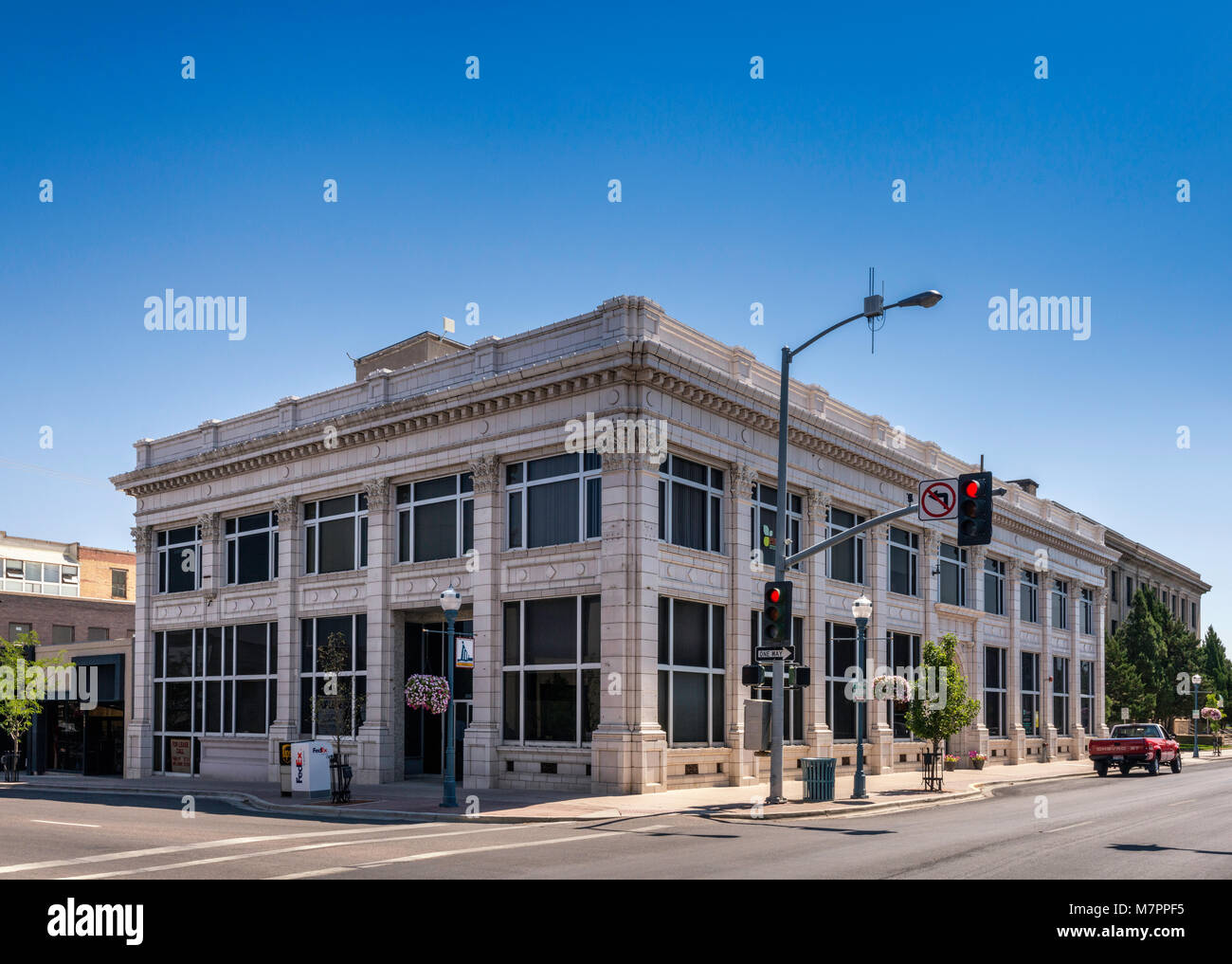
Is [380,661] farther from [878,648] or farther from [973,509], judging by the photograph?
[973,509]

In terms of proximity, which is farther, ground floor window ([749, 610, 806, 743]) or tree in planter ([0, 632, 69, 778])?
tree in planter ([0, 632, 69, 778])

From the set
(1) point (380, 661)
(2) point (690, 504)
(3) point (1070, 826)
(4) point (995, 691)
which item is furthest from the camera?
(4) point (995, 691)

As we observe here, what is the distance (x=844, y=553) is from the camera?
3812 cm

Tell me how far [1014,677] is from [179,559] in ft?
114

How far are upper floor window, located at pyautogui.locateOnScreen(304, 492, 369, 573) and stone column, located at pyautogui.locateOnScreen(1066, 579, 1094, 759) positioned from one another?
3707 centimetres

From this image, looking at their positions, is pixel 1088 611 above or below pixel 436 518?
below

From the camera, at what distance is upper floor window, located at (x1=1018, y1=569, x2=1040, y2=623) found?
52094 mm

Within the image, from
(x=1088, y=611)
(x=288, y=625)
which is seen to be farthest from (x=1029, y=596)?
(x=288, y=625)

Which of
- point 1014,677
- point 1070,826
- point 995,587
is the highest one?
point 995,587

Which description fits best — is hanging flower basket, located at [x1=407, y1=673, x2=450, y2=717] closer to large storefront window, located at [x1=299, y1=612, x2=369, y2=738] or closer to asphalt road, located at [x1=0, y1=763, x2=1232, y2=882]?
asphalt road, located at [x1=0, y1=763, x2=1232, y2=882]

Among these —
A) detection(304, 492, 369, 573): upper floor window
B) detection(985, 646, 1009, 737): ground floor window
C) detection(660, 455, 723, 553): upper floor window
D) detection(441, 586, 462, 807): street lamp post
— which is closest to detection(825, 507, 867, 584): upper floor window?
detection(660, 455, 723, 553): upper floor window

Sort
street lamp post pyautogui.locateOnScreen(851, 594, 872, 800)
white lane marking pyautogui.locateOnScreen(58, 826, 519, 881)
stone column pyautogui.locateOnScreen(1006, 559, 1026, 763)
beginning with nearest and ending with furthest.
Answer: white lane marking pyautogui.locateOnScreen(58, 826, 519, 881) → street lamp post pyautogui.locateOnScreen(851, 594, 872, 800) → stone column pyautogui.locateOnScreen(1006, 559, 1026, 763)
